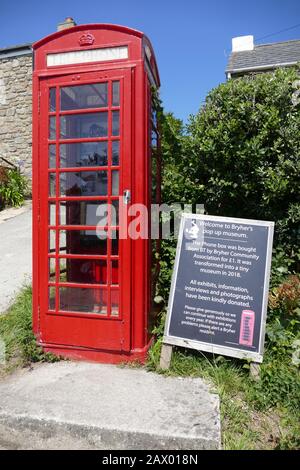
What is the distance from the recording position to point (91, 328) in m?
3.27

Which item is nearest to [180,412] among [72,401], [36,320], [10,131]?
[72,401]

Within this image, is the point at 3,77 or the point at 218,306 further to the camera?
the point at 3,77

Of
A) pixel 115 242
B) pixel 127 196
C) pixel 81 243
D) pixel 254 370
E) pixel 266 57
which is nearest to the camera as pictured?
pixel 254 370

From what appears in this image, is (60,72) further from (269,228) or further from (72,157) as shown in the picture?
(269,228)

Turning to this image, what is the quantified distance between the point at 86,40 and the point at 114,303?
2389 mm

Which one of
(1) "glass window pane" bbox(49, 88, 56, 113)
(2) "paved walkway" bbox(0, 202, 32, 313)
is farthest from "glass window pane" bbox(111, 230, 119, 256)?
(2) "paved walkway" bbox(0, 202, 32, 313)

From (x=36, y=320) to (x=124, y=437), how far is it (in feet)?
4.93

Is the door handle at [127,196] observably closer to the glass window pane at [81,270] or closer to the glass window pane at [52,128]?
the glass window pane at [81,270]

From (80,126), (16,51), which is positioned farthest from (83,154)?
(16,51)

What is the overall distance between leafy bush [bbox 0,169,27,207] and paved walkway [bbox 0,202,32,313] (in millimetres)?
988

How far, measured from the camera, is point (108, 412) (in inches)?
100

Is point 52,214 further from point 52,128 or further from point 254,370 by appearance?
point 254,370

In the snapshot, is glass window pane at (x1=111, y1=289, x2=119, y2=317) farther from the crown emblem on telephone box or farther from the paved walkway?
the crown emblem on telephone box
